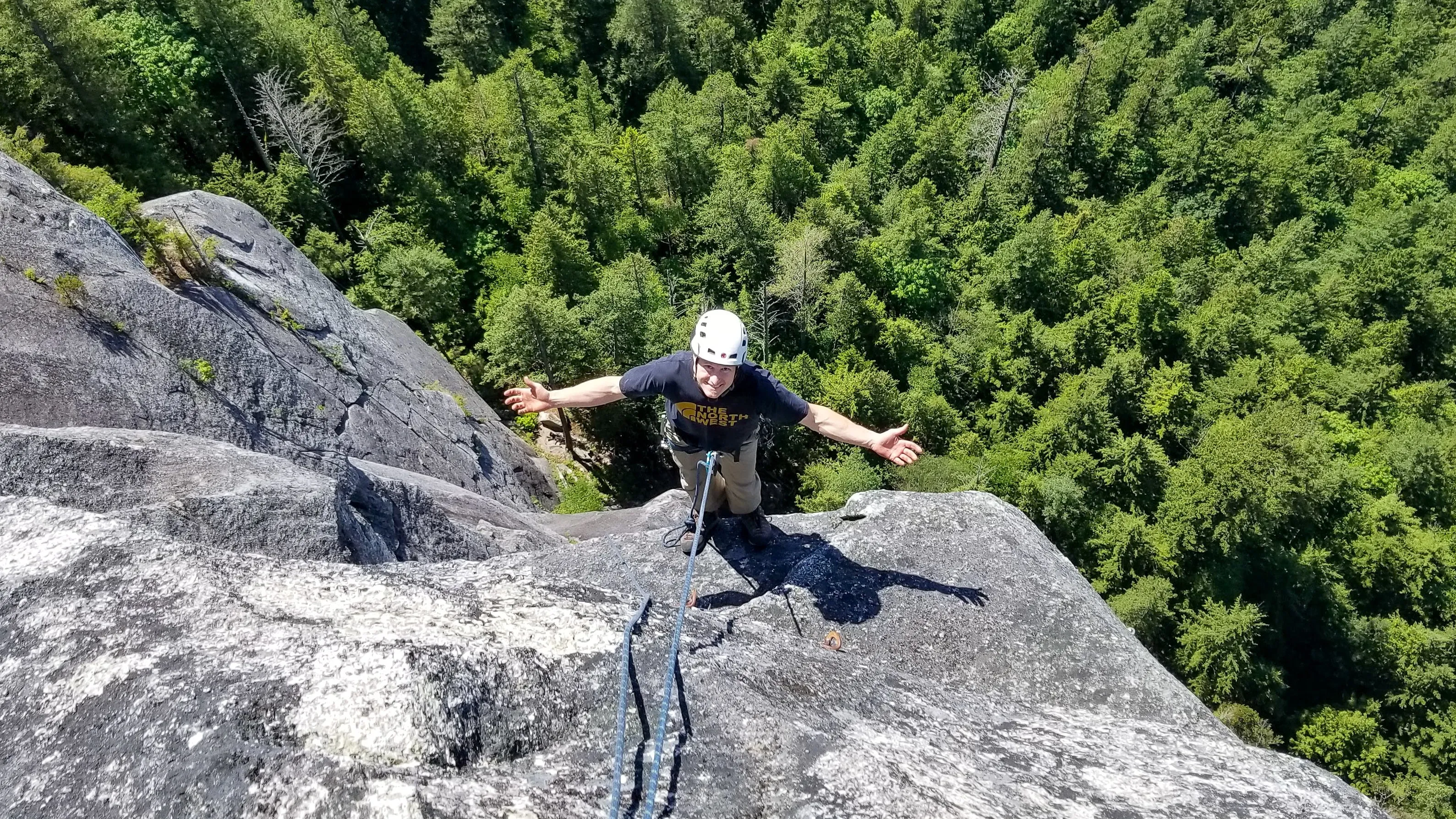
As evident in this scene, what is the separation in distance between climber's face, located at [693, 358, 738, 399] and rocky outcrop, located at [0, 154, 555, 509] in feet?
22.9

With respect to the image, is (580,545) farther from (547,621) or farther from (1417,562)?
(1417,562)

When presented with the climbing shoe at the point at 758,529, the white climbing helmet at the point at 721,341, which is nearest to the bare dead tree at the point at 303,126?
the climbing shoe at the point at 758,529

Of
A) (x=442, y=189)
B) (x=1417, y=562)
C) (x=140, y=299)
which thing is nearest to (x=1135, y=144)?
(x=1417, y=562)

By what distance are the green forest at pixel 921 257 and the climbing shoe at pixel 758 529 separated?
9947 mm

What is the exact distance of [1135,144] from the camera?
167ft

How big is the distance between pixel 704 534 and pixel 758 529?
75 centimetres

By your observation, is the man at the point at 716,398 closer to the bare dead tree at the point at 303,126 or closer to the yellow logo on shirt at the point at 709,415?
the yellow logo on shirt at the point at 709,415

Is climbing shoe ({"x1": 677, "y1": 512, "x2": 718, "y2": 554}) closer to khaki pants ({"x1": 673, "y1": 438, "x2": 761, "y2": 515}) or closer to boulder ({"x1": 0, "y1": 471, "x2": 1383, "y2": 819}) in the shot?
khaki pants ({"x1": 673, "y1": 438, "x2": 761, "y2": 515})

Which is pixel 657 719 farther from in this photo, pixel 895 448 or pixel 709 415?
pixel 895 448

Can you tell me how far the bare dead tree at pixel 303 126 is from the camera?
28.4 metres

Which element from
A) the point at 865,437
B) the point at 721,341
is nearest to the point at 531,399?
the point at 721,341

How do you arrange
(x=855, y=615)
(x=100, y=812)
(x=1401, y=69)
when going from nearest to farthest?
(x=100, y=812), (x=855, y=615), (x=1401, y=69)

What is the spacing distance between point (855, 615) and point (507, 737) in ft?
15.5

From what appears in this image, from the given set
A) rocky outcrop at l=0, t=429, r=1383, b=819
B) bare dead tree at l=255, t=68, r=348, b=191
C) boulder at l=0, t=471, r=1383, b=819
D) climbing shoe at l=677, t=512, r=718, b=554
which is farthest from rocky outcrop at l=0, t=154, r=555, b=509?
bare dead tree at l=255, t=68, r=348, b=191
